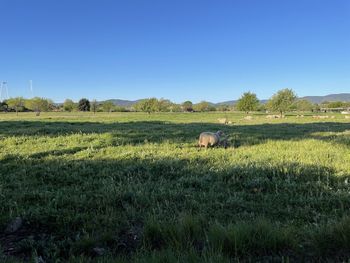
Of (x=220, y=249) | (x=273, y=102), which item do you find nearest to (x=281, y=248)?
(x=220, y=249)

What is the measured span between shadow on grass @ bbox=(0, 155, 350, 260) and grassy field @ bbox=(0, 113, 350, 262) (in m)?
0.02

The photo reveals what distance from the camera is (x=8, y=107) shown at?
119188 millimetres

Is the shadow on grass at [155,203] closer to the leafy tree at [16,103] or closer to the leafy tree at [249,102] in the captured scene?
the leafy tree at [249,102]

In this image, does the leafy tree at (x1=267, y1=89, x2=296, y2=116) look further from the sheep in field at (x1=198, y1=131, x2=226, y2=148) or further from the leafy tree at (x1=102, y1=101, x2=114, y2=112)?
the leafy tree at (x1=102, y1=101, x2=114, y2=112)

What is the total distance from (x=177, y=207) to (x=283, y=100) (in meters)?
72.0

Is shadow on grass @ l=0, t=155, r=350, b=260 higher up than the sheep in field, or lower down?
lower down

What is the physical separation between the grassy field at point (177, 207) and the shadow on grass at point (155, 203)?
18 mm

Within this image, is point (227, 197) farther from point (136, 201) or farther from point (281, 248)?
point (281, 248)

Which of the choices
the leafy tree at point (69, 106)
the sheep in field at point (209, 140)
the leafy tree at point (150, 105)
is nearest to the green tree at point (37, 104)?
the leafy tree at point (69, 106)

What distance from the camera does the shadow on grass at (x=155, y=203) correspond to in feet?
14.4

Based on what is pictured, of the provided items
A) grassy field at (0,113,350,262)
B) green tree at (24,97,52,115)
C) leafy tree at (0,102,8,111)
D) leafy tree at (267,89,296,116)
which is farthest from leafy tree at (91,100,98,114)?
grassy field at (0,113,350,262)

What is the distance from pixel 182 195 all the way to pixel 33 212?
2.48 m

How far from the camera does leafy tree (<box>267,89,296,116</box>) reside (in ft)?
242

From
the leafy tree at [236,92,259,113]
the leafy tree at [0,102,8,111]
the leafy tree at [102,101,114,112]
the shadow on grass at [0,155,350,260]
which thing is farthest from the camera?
the leafy tree at [102,101,114,112]
